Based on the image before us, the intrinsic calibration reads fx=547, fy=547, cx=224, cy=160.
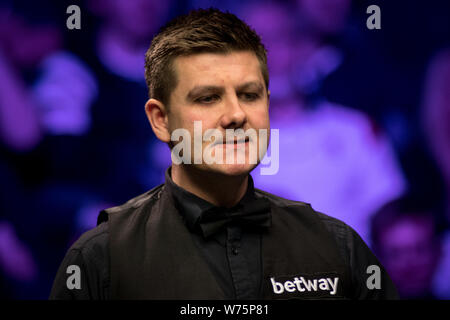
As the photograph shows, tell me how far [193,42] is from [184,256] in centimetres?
60

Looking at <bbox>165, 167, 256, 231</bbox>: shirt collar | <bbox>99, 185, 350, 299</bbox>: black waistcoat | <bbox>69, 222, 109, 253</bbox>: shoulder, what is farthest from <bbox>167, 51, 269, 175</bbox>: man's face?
<bbox>69, 222, 109, 253</bbox>: shoulder

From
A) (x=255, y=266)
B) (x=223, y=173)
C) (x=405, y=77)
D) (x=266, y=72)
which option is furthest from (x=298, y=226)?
(x=405, y=77)

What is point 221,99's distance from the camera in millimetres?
1495

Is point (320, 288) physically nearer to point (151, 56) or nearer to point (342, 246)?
point (342, 246)

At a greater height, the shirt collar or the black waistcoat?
the shirt collar

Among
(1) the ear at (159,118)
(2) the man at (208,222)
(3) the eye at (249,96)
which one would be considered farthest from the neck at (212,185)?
(3) the eye at (249,96)

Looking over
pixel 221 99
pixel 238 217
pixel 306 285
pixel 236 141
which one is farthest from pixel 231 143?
pixel 306 285

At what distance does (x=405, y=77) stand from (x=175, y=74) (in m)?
1.60

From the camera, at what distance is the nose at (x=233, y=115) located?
1.46 m

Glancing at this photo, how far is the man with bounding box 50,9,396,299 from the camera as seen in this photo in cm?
148

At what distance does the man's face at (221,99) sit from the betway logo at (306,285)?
0.33 meters

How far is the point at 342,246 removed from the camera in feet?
5.52

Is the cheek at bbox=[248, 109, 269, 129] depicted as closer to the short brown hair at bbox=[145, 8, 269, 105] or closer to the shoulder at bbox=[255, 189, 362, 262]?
the short brown hair at bbox=[145, 8, 269, 105]

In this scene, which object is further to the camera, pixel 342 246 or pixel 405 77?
pixel 405 77
